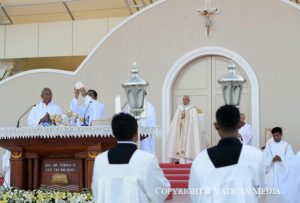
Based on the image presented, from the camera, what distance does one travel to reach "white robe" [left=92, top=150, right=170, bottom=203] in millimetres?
5039

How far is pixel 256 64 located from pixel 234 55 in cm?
53

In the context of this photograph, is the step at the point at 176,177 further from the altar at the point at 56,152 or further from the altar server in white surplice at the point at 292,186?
the altar server in white surplice at the point at 292,186

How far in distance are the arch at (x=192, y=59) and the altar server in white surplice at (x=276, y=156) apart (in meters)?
0.55

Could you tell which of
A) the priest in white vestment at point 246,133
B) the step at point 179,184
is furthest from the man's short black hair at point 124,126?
the priest in white vestment at point 246,133

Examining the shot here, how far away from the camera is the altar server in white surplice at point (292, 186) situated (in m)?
7.02

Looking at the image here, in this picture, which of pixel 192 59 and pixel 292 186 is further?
pixel 192 59

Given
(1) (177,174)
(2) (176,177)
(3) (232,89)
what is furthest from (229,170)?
(1) (177,174)

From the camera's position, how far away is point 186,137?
12.9 metres

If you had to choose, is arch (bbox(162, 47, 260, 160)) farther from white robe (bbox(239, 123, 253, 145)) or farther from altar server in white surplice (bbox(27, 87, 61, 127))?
altar server in white surplice (bbox(27, 87, 61, 127))

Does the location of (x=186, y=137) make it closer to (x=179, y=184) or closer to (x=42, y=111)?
(x=179, y=184)

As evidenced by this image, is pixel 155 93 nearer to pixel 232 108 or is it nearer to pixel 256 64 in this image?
pixel 256 64

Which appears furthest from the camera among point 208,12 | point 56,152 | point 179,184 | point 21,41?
point 21,41

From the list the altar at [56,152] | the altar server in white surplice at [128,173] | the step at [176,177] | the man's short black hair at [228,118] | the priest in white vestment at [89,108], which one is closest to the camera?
the man's short black hair at [228,118]

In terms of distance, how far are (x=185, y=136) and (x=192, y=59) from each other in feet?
5.81
